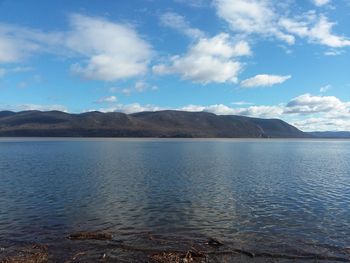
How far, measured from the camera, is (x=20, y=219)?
1190 inches

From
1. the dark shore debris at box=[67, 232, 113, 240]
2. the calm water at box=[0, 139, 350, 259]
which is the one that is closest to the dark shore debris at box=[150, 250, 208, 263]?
the calm water at box=[0, 139, 350, 259]

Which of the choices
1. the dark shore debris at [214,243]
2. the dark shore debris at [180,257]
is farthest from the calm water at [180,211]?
the dark shore debris at [180,257]

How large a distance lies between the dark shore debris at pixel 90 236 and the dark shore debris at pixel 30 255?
2.28 m

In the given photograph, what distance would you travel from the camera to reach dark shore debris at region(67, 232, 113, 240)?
82.0 feet

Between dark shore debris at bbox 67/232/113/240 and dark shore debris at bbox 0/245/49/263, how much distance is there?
7.47ft

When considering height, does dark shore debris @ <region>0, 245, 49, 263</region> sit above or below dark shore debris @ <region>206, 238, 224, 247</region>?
below

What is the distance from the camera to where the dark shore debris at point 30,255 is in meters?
20.4

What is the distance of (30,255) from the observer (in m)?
21.5

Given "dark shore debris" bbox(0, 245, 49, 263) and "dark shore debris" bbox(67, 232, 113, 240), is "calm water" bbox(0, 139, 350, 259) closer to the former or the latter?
"dark shore debris" bbox(67, 232, 113, 240)

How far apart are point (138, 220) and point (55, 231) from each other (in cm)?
622

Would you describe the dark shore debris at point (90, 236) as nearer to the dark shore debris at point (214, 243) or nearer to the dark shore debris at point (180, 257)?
the dark shore debris at point (180, 257)

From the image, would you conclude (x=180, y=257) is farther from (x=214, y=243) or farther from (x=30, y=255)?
(x=30, y=255)

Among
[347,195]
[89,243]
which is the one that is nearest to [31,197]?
[89,243]

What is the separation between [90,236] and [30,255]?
4442 mm
